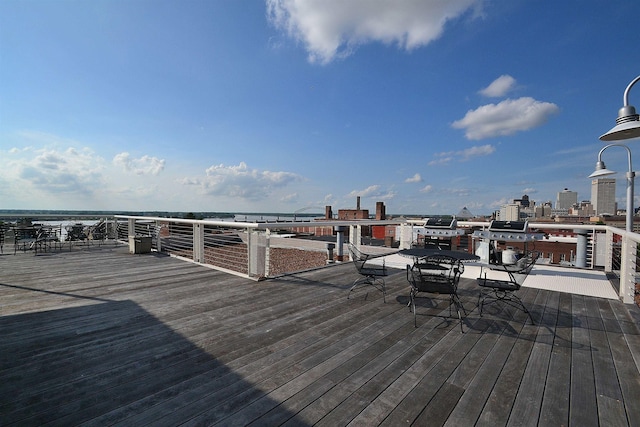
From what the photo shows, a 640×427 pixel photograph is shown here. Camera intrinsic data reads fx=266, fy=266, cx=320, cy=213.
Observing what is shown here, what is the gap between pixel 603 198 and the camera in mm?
9094

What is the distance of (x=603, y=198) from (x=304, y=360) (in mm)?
12117

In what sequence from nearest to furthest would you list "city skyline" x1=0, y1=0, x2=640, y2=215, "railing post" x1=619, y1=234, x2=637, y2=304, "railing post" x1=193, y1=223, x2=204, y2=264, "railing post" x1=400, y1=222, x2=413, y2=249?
"railing post" x1=619, y1=234, x2=637, y2=304, "railing post" x1=193, y1=223, x2=204, y2=264, "city skyline" x1=0, y1=0, x2=640, y2=215, "railing post" x1=400, y1=222, x2=413, y2=249

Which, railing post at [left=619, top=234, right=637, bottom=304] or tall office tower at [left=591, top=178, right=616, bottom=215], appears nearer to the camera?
railing post at [left=619, top=234, right=637, bottom=304]

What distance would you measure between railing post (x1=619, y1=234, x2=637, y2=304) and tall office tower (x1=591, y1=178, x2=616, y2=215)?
5.83m

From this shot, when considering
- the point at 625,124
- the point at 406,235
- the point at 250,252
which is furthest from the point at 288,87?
the point at 625,124

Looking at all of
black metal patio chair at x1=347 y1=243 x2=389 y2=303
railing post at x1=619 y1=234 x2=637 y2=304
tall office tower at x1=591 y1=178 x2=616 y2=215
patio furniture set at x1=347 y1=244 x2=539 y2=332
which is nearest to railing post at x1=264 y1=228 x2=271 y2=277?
black metal patio chair at x1=347 y1=243 x2=389 y2=303

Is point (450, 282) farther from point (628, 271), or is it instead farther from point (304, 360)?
point (628, 271)

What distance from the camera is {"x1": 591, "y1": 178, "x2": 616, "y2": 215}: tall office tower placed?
8.32 meters

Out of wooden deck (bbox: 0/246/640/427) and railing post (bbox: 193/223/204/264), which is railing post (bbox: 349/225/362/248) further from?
railing post (bbox: 193/223/204/264)

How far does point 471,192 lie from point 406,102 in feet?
33.9

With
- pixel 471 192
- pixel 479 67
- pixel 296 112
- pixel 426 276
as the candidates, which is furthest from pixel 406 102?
pixel 426 276

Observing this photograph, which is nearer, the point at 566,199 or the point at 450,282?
the point at 450,282

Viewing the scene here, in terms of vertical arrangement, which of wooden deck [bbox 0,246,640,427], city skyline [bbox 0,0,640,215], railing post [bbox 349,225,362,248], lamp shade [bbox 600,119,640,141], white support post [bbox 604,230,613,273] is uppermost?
city skyline [bbox 0,0,640,215]

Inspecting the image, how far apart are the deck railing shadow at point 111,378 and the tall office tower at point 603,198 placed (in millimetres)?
11155
